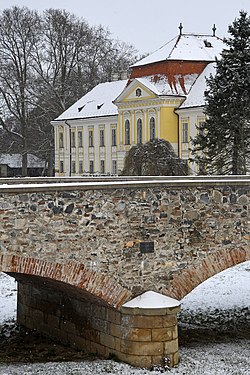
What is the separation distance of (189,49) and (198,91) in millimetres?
3246

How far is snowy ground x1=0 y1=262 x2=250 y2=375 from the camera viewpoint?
40.1 feet

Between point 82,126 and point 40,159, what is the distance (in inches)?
172

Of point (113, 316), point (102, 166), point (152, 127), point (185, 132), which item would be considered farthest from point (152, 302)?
point (102, 166)

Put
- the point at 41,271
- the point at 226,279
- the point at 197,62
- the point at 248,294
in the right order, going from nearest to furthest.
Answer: the point at 41,271 → the point at 248,294 → the point at 226,279 → the point at 197,62

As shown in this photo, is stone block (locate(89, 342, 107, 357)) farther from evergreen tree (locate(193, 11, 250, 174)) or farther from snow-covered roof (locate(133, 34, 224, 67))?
snow-covered roof (locate(133, 34, 224, 67))

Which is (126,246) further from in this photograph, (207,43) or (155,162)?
(207,43)

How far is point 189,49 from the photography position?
142 feet

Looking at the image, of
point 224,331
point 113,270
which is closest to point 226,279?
point 224,331

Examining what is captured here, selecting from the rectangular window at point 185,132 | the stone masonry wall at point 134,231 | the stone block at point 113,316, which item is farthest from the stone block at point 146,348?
the rectangular window at point 185,132

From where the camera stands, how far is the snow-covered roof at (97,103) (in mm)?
48688

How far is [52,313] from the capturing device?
15.0m

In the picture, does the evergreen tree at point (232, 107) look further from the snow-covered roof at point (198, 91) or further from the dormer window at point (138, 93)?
the dormer window at point (138, 93)

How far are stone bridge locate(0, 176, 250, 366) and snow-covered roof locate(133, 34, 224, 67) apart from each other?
29.2 metres

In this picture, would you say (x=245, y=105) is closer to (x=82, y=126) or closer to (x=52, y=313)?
(x=52, y=313)
